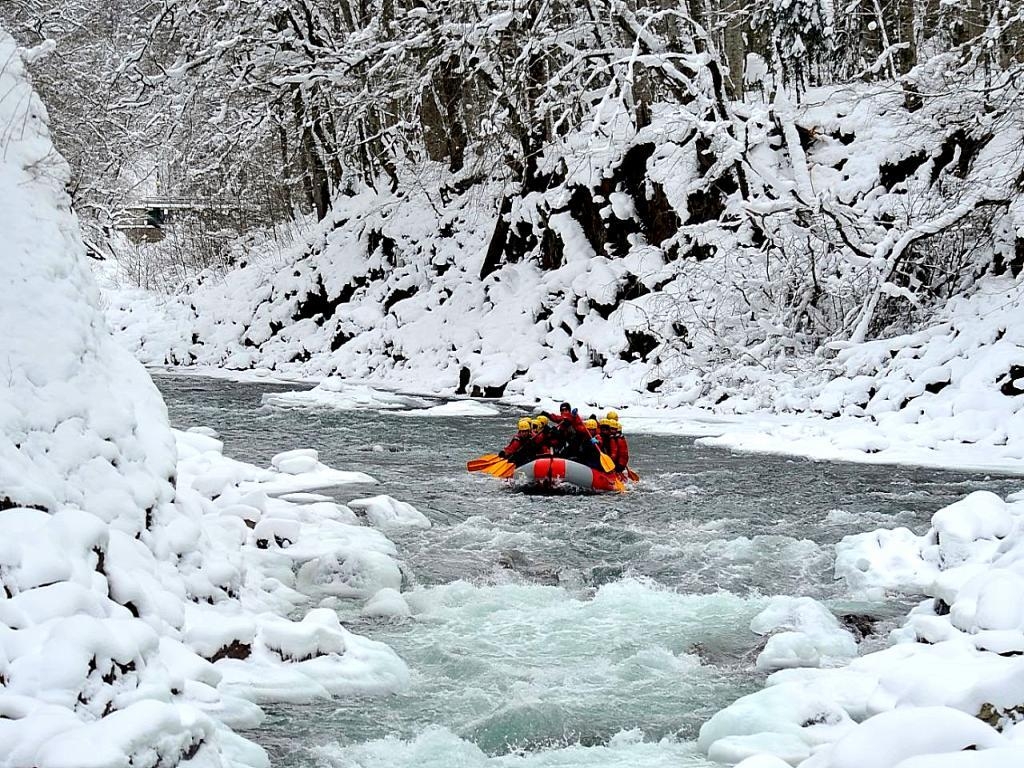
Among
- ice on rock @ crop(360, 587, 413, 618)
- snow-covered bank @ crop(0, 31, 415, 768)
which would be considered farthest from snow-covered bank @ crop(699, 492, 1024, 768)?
ice on rock @ crop(360, 587, 413, 618)

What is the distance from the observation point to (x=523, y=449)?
10.9 meters

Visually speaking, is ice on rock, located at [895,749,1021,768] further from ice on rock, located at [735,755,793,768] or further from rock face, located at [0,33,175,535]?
rock face, located at [0,33,175,535]

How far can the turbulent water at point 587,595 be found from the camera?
16.0 ft

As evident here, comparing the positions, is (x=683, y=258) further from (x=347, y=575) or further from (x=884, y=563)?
(x=347, y=575)

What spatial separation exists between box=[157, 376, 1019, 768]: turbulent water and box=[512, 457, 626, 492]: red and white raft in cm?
19

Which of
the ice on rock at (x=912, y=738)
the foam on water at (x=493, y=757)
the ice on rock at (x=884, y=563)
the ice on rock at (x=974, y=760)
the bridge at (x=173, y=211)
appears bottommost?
the ice on rock at (x=884, y=563)

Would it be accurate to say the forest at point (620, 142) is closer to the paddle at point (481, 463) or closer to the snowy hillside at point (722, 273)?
the snowy hillside at point (722, 273)

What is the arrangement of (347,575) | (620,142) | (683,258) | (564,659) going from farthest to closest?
1. (620,142)
2. (683,258)
3. (347,575)
4. (564,659)

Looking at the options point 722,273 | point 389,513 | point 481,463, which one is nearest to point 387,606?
point 389,513

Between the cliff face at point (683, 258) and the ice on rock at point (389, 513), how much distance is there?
22.5 feet

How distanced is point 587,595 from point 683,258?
37.8ft

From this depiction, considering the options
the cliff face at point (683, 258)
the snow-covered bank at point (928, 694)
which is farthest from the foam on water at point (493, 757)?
the cliff face at point (683, 258)

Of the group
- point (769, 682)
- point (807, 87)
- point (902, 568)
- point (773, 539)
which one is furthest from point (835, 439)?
point (807, 87)

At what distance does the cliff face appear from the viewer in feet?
47.8
